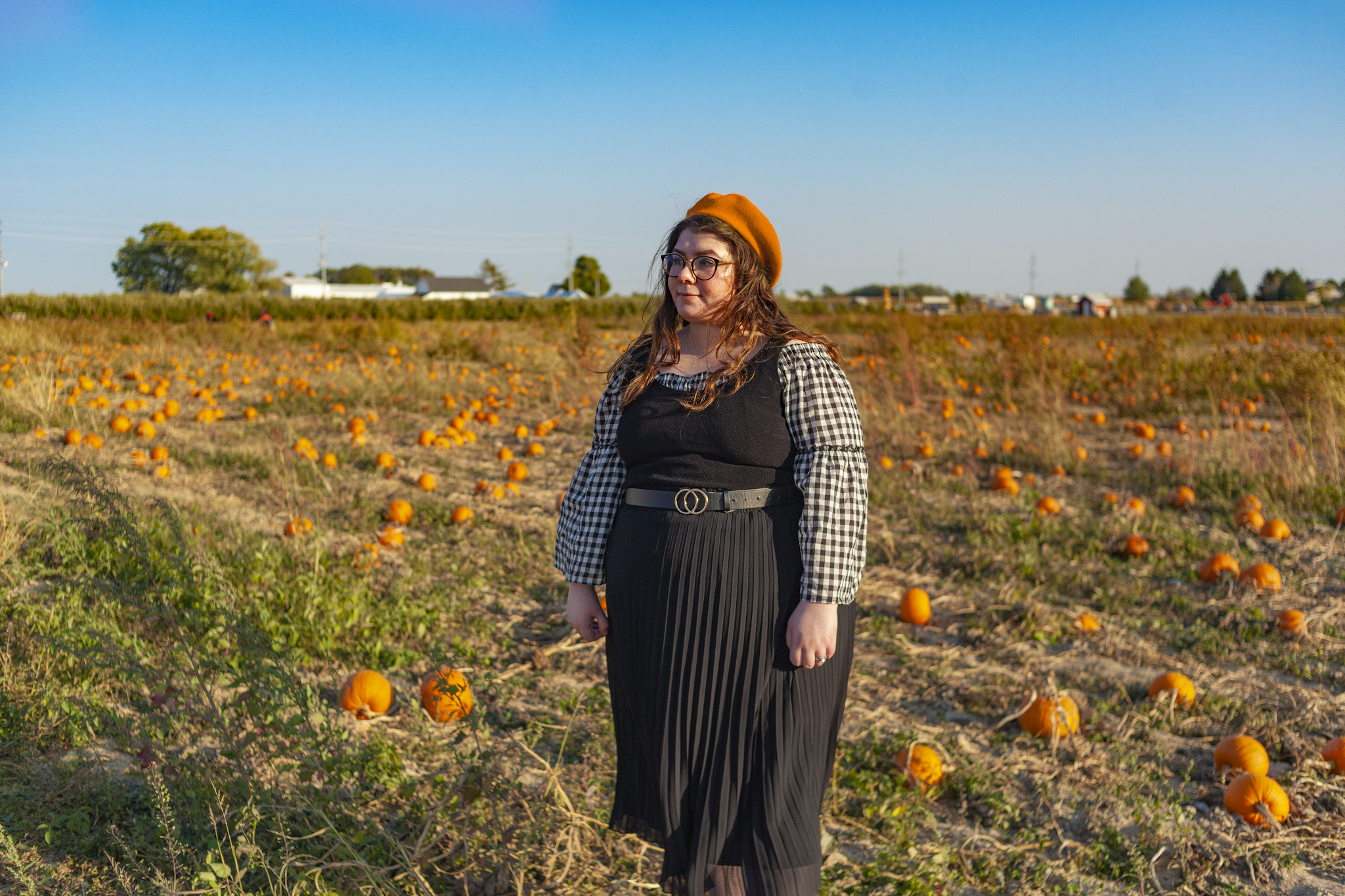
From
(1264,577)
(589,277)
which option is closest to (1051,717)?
(1264,577)

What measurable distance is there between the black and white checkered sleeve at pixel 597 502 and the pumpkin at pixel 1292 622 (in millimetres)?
3288

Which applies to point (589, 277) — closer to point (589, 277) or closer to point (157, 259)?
point (589, 277)

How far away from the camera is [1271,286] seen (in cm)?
6725

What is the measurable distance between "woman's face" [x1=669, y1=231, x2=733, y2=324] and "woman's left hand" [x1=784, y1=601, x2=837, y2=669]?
676mm

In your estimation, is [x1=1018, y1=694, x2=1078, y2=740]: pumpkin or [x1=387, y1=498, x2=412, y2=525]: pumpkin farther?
[x1=387, y1=498, x2=412, y2=525]: pumpkin

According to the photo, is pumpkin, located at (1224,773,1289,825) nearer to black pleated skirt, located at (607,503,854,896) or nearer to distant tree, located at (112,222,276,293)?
black pleated skirt, located at (607,503,854,896)

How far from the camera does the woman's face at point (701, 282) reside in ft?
6.20

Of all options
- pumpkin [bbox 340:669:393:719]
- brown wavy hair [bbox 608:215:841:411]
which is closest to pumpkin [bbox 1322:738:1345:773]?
brown wavy hair [bbox 608:215:841:411]

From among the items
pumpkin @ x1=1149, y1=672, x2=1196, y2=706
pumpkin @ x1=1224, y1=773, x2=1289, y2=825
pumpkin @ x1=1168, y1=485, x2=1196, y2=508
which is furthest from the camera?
pumpkin @ x1=1168, y1=485, x2=1196, y2=508

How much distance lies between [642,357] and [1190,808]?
2058 mm

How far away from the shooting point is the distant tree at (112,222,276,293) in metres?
61.6

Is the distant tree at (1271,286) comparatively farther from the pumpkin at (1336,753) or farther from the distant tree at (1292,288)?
the pumpkin at (1336,753)

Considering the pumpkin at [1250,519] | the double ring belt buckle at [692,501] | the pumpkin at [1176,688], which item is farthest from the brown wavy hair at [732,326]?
the pumpkin at [1250,519]

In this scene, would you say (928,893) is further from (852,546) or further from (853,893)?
(852,546)
